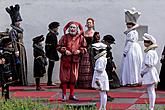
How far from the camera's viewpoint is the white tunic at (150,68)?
12.3 m

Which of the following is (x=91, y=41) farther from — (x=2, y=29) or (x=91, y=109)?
(x=91, y=109)

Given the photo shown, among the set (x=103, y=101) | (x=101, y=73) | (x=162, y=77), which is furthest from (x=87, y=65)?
(x=103, y=101)

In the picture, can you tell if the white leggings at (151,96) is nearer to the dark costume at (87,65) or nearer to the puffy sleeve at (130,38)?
the dark costume at (87,65)

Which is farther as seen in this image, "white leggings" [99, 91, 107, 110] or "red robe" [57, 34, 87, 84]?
"red robe" [57, 34, 87, 84]

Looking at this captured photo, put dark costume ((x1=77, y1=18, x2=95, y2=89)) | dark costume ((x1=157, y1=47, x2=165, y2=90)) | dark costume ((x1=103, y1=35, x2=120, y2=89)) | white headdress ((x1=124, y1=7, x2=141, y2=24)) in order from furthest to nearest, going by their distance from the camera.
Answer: white headdress ((x1=124, y1=7, x2=141, y2=24))
dark costume ((x1=157, y1=47, x2=165, y2=90))
dark costume ((x1=77, y1=18, x2=95, y2=89))
dark costume ((x1=103, y1=35, x2=120, y2=89))

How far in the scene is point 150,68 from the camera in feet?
40.7

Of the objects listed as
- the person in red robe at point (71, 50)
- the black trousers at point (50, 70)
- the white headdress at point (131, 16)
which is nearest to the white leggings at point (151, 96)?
the person in red robe at point (71, 50)

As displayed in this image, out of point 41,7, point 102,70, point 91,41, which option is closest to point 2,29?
point 41,7

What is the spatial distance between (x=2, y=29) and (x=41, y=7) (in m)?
1.43

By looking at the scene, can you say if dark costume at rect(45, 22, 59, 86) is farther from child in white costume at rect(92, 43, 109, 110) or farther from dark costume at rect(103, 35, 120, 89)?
child in white costume at rect(92, 43, 109, 110)

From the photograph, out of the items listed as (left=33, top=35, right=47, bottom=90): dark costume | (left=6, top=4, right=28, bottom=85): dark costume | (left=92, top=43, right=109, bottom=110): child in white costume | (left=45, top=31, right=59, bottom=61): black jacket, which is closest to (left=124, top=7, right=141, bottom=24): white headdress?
(left=45, top=31, right=59, bottom=61): black jacket

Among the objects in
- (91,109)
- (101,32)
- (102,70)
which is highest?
(101,32)

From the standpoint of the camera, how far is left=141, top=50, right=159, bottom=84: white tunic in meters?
12.3

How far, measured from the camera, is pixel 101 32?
18.2 metres
